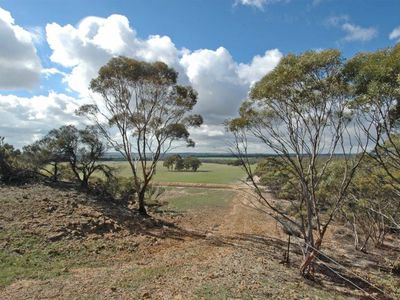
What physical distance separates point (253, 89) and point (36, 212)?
37.6 ft

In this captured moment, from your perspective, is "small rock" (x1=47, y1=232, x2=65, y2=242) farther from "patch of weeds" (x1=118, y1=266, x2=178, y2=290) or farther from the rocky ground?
"patch of weeds" (x1=118, y1=266, x2=178, y2=290)

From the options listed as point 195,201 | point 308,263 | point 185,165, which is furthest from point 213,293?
point 185,165

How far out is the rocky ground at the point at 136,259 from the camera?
9.89 meters

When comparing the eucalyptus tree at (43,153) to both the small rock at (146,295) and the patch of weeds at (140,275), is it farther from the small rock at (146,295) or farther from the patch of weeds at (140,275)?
the small rock at (146,295)

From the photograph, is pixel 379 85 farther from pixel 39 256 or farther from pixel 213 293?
pixel 39 256

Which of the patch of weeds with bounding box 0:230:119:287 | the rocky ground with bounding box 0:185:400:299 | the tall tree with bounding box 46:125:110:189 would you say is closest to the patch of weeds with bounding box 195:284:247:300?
the rocky ground with bounding box 0:185:400:299

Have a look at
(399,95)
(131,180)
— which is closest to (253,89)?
(399,95)

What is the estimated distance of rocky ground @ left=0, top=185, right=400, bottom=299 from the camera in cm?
989

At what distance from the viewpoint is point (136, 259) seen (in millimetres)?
13102

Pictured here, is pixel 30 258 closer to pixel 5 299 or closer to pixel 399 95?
pixel 5 299

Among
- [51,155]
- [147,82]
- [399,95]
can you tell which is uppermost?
[147,82]

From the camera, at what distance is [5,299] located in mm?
8570

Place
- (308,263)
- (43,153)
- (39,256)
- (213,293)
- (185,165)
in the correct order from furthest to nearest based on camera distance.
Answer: (185,165) < (43,153) < (308,263) < (39,256) < (213,293)

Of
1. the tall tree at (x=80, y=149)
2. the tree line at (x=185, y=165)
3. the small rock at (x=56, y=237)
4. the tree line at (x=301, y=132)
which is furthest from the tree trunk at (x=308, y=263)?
the tree line at (x=185, y=165)
